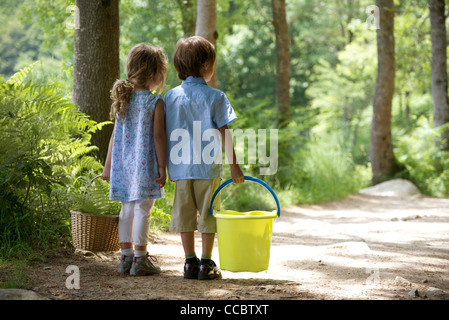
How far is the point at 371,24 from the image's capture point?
1691cm

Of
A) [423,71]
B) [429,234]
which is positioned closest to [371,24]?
[423,71]

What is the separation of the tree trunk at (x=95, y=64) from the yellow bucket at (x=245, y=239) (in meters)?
2.44

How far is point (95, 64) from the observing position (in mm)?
5699

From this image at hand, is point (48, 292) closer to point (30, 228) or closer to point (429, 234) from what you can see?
point (30, 228)

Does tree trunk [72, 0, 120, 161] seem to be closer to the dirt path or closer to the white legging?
the dirt path

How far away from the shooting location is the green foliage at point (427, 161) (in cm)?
1227

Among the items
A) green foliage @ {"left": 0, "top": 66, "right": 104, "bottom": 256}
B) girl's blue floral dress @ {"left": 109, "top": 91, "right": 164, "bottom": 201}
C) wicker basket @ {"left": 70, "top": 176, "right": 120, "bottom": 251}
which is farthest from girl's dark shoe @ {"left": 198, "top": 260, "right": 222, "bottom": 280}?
green foliage @ {"left": 0, "top": 66, "right": 104, "bottom": 256}

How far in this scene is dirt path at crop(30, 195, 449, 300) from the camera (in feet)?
10.8

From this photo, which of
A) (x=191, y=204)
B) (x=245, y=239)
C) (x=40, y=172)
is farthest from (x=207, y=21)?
(x=245, y=239)

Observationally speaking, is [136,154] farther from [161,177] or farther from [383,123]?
[383,123]

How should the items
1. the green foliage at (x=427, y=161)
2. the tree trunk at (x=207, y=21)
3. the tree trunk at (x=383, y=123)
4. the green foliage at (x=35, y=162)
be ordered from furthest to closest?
the tree trunk at (x=383, y=123) → the green foliage at (x=427, y=161) → the tree trunk at (x=207, y=21) → the green foliage at (x=35, y=162)

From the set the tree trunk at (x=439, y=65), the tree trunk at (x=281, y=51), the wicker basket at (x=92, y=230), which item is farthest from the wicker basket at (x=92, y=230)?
the tree trunk at (x=439, y=65)

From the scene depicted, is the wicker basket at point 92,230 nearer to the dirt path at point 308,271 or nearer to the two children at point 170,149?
the dirt path at point 308,271

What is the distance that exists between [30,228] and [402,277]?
119 inches
